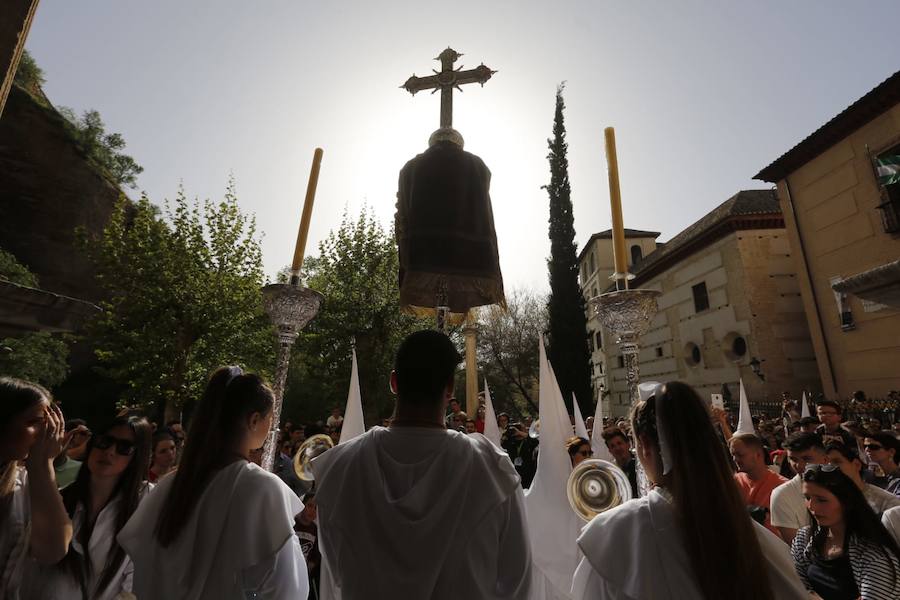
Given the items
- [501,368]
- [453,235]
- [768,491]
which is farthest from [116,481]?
[501,368]

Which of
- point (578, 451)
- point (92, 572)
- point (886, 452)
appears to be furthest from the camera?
point (578, 451)

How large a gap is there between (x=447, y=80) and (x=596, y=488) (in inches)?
145

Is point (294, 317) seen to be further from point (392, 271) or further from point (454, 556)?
point (392, 271)

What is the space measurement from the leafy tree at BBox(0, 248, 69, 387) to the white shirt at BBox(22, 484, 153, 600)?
15.9m

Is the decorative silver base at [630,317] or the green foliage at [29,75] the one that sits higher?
the green foliage at [29,75]

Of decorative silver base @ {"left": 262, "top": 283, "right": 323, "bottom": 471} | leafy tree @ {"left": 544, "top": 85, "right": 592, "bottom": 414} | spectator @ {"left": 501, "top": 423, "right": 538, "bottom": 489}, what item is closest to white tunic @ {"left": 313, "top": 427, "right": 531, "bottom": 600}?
decorative silver base @ {"left": 262, "top": 283, "right": 323, "bottom": 471}

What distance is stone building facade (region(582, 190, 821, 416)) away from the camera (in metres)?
18.5

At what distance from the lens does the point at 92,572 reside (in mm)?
2061

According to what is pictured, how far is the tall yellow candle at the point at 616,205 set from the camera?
318 cm

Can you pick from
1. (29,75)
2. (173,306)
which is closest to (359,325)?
(173,306)

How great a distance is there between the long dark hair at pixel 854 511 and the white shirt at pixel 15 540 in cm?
429

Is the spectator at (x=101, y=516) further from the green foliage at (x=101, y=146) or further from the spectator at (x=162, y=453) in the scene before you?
the green foliage at (x=101, y=146)

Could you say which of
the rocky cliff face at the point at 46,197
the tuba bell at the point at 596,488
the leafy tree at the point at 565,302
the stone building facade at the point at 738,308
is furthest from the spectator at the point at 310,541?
the rocky cliff face at the point at 46,197

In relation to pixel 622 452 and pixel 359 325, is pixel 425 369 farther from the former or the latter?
pixel 359 325
